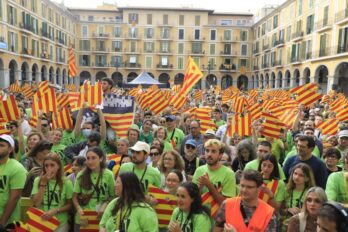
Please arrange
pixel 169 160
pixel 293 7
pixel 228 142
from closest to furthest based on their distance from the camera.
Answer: pixel 169 160
pixel 228 142
pixel 293 7

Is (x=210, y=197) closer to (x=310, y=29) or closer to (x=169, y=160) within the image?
(x=169, y=160)

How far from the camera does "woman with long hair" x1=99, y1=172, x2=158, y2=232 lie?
3.18 metres

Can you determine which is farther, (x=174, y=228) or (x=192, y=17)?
(x=192, y=17)

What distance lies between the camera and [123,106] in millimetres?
7676

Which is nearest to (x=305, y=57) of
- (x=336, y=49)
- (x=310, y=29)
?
(x=310, y=29)

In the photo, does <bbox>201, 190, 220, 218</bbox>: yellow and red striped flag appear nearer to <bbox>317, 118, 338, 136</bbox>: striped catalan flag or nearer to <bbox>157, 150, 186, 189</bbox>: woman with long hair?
<bbox>157, 150, 186, 189</bbox>: woman with long hair

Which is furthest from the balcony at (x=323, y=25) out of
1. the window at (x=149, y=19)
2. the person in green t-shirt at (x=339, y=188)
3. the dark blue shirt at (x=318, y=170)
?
the person in green t-shirt at (x=339, y=188)

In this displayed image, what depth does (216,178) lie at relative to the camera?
13.6 ft

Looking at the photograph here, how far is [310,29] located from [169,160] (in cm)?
3441

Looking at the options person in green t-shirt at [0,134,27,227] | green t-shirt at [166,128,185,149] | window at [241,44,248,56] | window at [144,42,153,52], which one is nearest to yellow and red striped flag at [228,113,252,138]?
green t-shirt at [166,128,185,149]

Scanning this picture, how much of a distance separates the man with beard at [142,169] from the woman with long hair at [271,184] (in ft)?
4.30

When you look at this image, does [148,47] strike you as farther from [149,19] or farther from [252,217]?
[252,217]

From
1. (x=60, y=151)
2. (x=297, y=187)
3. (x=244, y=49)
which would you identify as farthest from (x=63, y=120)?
(x=244, y=49)

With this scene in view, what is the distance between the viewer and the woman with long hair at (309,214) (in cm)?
338
